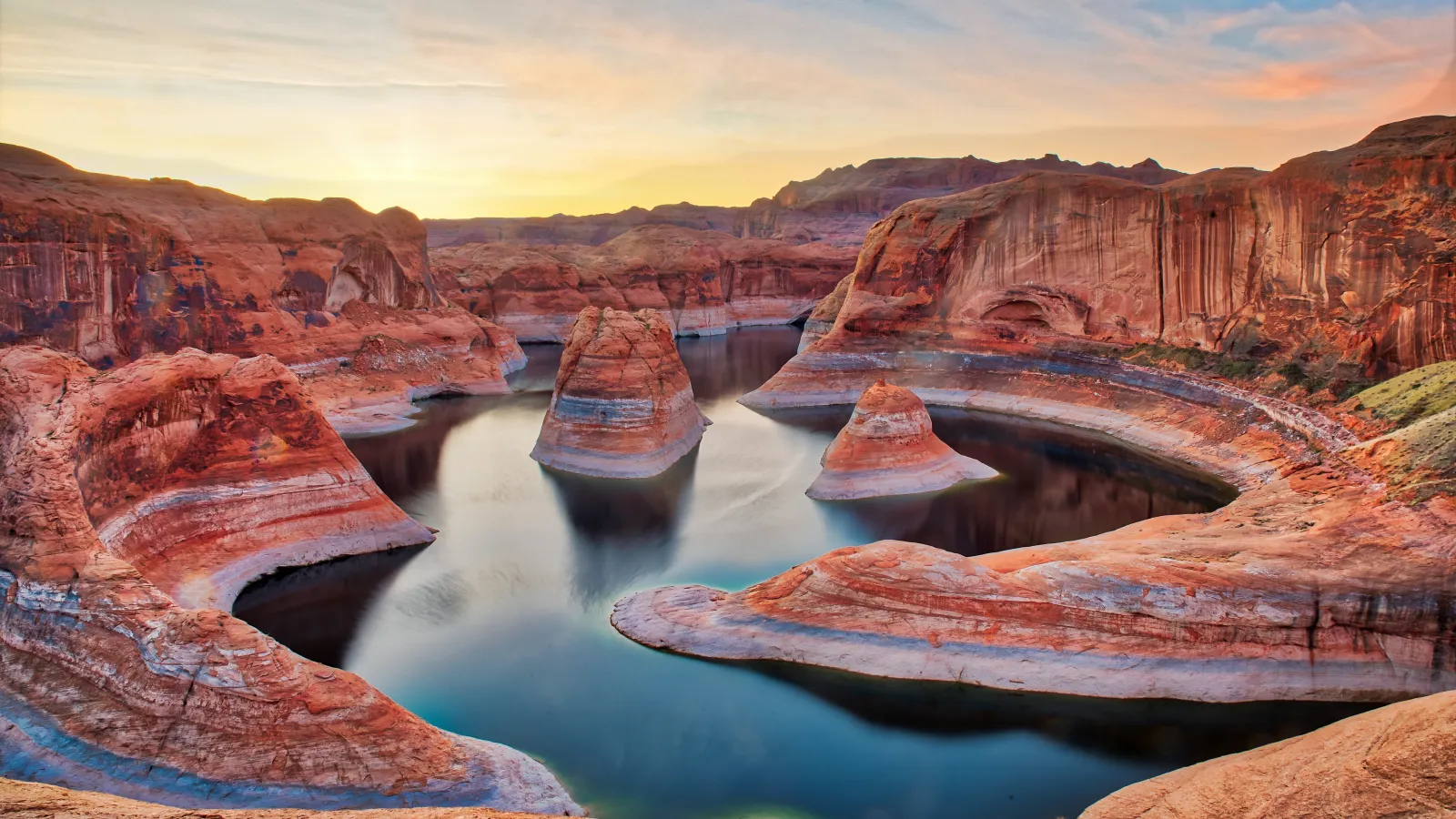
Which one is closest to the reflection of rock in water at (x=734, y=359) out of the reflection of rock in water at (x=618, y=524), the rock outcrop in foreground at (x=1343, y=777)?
the reflection of rock in water at (x=618, y=524)

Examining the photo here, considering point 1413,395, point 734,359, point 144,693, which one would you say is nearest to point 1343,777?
point 144,693

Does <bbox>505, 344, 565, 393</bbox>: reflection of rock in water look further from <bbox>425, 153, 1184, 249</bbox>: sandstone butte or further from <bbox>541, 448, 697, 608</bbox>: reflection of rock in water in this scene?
<bbox>425, 153, 1184, 249</bbox>: sandstone butte

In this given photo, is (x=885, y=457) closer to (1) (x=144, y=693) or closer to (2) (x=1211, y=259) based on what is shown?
(2) (x=1211, y=259)

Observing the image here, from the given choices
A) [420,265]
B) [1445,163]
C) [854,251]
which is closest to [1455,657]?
[1445,163]

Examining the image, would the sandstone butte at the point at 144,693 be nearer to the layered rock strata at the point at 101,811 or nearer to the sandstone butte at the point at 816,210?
the layered rock strata at the point at 101,811

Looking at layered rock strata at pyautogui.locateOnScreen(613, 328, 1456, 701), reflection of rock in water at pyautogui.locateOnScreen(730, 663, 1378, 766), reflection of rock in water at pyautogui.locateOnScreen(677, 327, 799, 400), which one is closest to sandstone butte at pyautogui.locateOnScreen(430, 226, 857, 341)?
reflection of rock in water at pyautogui.locateOnScreen(677, 327, 799, 400)

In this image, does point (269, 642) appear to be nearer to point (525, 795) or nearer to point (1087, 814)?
point (525, 795)
